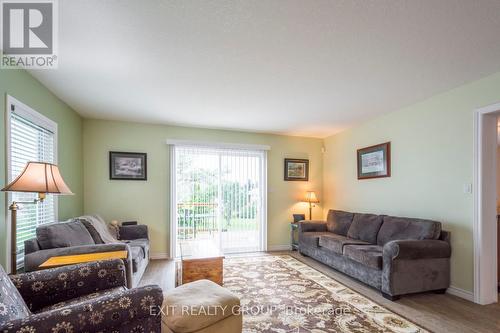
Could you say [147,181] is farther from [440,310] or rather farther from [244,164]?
[440,310]

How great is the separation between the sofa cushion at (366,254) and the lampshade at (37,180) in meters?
3.22

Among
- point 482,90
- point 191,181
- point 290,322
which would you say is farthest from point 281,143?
point 290,322

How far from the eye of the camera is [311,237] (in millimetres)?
4492

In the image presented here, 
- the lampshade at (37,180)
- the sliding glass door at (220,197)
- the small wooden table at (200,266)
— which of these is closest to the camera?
the lampshade at (37,180)

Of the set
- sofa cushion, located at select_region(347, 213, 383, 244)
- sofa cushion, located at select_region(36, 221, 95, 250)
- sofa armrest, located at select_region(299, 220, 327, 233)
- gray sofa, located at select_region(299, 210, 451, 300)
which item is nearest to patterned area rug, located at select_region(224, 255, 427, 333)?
gray sofa, located at select_region(299, 210, 451, 300)

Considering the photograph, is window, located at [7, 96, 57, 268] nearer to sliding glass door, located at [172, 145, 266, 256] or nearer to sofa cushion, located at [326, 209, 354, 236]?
sliding glass door, located at [172, 145, 266, 256]

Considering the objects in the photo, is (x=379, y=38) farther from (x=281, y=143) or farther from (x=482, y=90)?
(x=281, y=143)

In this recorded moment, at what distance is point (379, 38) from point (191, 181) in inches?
151

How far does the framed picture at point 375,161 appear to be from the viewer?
4098mm

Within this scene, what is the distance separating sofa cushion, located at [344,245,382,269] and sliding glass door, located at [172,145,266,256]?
215 cm

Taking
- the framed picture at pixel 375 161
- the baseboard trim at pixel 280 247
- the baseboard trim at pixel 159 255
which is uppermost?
the framed picture at pixel 375 161

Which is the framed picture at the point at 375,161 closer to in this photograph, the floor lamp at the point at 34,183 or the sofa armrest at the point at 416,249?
the sofa armrest at the point at 416,249

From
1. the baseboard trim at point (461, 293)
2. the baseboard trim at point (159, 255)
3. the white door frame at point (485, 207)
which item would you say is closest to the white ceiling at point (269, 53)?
the white door frame at point (485, 207)

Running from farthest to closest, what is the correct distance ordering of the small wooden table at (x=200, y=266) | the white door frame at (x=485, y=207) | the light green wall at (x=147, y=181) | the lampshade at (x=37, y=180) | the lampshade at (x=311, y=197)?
the lampshade at (x=311, y=197) < the light green wall at (x=147, y=181) < the small wooden table at (x=200, y=266) < the white door frame at (x=485, y=207) < the lampshade at (x=37, y=180)
